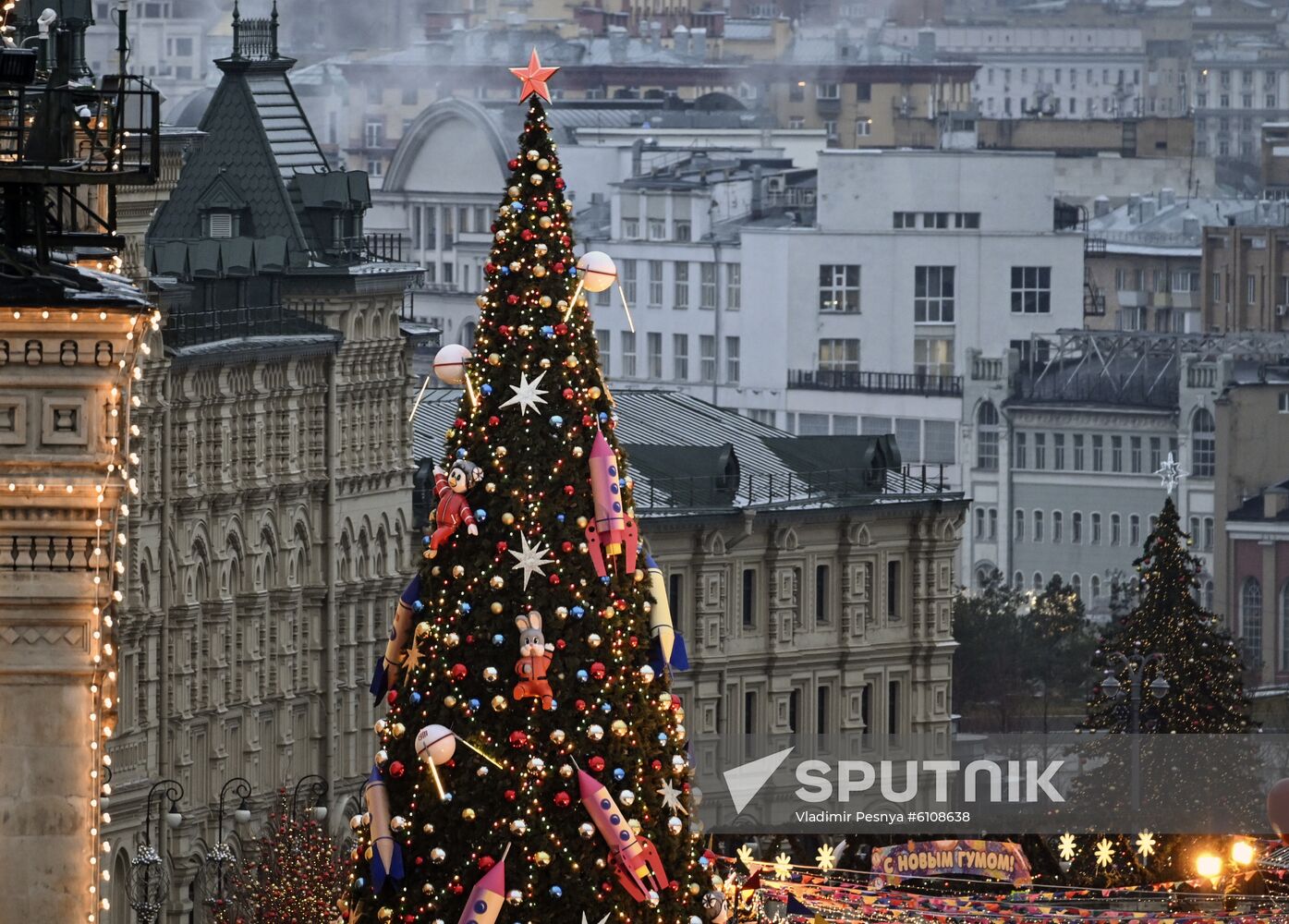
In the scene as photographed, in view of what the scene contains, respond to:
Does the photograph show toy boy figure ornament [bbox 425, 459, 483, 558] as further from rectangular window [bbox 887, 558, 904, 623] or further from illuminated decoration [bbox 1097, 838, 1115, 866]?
rectangular window [bbox 887, 558, 904, 623]

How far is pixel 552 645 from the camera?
6450cm

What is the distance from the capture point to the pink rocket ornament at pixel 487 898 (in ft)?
211

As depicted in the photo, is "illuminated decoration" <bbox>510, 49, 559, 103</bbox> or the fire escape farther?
"illuminated decoration" <bbox>510, 49, 559, 103</bbox>

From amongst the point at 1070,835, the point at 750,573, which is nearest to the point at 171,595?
the point at 1070,835

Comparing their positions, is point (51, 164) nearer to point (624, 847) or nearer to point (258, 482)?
point (624, 847)

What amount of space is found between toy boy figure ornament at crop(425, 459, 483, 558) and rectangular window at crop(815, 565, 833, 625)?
80.4 metres

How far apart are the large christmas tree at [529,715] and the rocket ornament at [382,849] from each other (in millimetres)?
17

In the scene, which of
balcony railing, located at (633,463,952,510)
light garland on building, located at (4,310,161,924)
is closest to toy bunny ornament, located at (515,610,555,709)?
light garland on building, located at (4,310,161,924)

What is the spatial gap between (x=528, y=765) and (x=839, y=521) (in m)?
80.4

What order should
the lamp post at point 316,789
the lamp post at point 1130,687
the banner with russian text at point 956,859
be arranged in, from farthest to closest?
the lamp post at point 316,789, the lamp post at point 1130,687, the banner with russian text at point 956,859

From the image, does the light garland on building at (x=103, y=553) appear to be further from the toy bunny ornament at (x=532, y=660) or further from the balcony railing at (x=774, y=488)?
the balcony railing at (x=774, y=488)

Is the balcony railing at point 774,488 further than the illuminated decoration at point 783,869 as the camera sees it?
Yes

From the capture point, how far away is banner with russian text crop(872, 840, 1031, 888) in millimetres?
113062

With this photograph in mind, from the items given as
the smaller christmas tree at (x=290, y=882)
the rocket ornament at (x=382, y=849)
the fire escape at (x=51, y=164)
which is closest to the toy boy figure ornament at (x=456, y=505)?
the rocket ornament at (x=382, y=849)
